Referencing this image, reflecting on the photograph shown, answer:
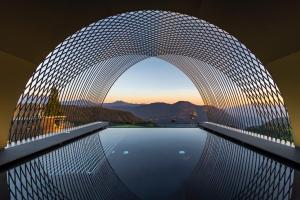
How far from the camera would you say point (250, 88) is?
39.7m

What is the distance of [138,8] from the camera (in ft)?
64.7

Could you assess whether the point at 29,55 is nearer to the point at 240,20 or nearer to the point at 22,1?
the point at 22,1

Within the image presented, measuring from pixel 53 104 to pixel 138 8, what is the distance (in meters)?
29.5

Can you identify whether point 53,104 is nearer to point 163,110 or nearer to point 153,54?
point 153,54

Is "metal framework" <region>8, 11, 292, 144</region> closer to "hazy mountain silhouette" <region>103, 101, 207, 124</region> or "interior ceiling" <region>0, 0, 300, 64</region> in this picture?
"interior ceiling" <region>0, 0, 300, 64</region>

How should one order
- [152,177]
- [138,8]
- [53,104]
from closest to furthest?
1. [152,177]
2. [138,8]
3. [53,104]

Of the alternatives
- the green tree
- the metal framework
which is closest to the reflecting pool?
the metal framework

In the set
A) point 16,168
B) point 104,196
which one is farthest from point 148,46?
point 104,196

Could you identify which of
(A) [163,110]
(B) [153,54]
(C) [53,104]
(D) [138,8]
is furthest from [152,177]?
(A) [163,110]

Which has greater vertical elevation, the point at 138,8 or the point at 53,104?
the point at 138,8

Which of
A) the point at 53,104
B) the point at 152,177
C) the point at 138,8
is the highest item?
the point at 138,8

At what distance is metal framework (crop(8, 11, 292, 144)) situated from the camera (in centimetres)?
3306

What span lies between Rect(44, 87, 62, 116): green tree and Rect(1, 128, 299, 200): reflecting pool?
2116 centimetres

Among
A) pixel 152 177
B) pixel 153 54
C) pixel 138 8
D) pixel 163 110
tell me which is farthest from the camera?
pixel 163 110
